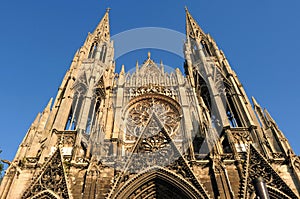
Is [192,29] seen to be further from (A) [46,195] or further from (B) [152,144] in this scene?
(A) [46,195]

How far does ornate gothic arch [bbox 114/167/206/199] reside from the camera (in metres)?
12.0

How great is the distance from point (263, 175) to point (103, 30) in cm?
2270

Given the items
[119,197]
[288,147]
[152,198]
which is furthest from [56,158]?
[288,147]

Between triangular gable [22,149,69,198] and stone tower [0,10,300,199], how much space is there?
0.04 meters

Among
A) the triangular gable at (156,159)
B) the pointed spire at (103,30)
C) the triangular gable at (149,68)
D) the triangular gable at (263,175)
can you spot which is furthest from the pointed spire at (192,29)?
the triangular gable at (263,175)

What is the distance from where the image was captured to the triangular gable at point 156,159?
12.4 m

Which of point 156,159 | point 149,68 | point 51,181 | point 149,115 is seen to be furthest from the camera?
point 149,68

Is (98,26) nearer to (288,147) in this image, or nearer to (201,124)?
(201,124)

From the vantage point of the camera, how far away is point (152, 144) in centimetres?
1449

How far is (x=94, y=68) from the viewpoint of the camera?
69.7 feet

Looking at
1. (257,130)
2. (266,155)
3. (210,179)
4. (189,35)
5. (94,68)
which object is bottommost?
(210,179)

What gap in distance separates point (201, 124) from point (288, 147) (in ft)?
15.3

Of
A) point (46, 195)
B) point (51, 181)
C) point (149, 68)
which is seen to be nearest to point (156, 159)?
point (51, 181)

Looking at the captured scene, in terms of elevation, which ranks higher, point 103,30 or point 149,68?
point 103,30
